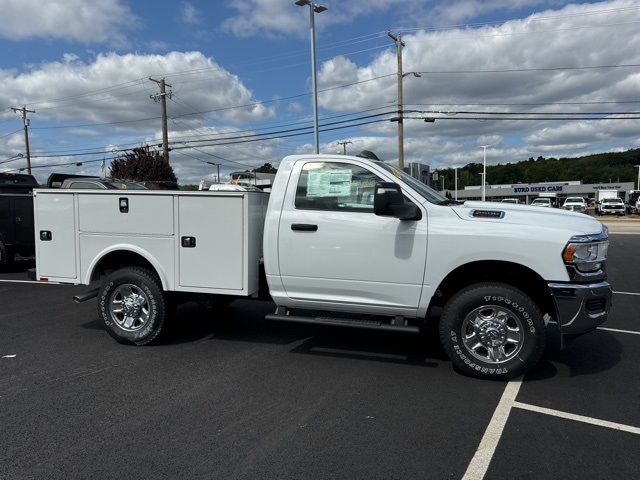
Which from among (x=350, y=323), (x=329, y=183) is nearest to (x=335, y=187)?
(x=329, y=183)

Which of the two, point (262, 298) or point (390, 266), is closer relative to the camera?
point (390, 266)

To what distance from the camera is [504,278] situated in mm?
4883

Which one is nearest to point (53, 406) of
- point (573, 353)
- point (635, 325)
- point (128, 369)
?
point (128, 369)

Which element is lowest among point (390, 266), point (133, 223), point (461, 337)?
point (461, 337)

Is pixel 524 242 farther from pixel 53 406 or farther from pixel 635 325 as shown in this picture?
pixel 53 406

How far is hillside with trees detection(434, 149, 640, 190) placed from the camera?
14175cm

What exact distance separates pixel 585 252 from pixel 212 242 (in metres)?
3.65

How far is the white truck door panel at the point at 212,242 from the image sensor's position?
5.38 meters

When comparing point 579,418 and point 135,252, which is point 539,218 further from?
point 135,252

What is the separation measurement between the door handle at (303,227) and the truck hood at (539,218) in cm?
137

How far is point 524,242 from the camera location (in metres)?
4.46

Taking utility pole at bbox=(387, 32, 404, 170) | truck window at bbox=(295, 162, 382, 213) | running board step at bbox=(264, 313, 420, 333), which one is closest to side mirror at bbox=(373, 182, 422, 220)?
truck window at bbox=(295, 162, 382, 213)

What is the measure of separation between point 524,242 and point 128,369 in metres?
4.01

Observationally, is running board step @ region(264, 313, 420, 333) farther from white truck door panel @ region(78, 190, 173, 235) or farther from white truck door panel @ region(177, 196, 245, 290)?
white truck door panel @ region(78, 190, 173, 235)
